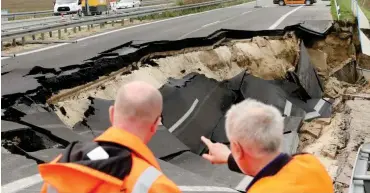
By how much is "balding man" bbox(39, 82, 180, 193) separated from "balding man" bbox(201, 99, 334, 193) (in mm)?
363

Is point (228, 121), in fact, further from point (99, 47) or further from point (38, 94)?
point (99, 47)

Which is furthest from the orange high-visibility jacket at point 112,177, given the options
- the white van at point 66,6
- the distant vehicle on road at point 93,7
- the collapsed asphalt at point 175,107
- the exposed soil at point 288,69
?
the white van at point 66,6

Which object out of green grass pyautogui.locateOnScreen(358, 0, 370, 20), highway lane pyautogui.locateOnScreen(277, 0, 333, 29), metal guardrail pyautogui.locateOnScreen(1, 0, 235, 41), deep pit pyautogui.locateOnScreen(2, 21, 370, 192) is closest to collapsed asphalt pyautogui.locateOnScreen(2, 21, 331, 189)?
deep pit pyautogui.locateOnScreen(2, 21, 370, 192)

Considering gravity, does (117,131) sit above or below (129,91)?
below

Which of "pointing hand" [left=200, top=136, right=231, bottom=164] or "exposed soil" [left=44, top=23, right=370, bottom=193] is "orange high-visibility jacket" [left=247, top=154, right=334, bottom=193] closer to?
"pointing hand" [left=200, top=136, right=231, bottom=164]

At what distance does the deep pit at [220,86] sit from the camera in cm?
696

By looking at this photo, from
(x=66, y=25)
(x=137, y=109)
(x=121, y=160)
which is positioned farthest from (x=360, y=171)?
(x=66, y=25)

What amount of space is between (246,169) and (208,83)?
27.4 feet

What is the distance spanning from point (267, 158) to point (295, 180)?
161 mm

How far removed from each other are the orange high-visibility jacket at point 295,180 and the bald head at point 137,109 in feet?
1.86

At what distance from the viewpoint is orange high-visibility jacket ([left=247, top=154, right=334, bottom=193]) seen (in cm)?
226

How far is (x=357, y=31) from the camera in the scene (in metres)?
16.5

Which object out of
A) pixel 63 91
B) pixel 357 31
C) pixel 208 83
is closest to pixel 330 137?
pixel 208 83

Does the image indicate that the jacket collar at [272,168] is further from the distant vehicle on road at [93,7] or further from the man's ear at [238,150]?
the distant vehicle on road at [93,7]
